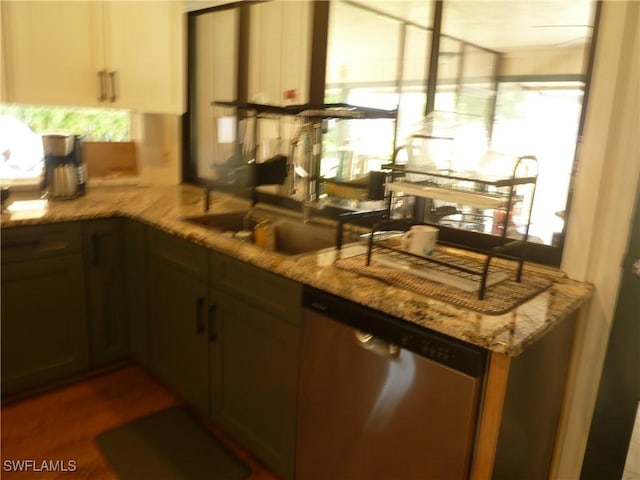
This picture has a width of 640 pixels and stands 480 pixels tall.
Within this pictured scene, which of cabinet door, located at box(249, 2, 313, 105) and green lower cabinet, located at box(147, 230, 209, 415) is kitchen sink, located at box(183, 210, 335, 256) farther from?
cabinet door, located at box(249, 2, 313, 105)

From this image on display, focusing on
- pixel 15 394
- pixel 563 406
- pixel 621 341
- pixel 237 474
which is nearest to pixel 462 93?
pixel 621 341

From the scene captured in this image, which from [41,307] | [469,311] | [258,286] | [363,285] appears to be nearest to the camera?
[469,311]

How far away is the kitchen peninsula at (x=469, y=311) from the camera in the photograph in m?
1.14

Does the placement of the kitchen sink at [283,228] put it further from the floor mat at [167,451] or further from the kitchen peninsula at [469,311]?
the floor mat at [167,451]

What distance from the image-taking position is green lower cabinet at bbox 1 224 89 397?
6.79ft

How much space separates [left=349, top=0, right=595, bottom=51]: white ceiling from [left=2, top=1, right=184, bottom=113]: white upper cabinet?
4.53 ft

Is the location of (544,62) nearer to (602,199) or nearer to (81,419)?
(602,199)

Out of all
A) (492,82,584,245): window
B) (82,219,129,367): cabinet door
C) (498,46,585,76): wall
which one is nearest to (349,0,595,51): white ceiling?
(498,46,585,76): wall

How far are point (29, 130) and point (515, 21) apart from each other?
241cm

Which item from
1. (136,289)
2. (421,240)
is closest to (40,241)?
(136,289)

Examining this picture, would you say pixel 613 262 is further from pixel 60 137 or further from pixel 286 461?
pixel 60 137

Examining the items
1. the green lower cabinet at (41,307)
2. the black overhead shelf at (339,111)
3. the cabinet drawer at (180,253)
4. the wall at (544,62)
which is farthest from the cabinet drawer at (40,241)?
the wall at (544,62)

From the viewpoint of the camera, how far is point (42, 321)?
2186 mm

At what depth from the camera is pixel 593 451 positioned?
5.17 feet
